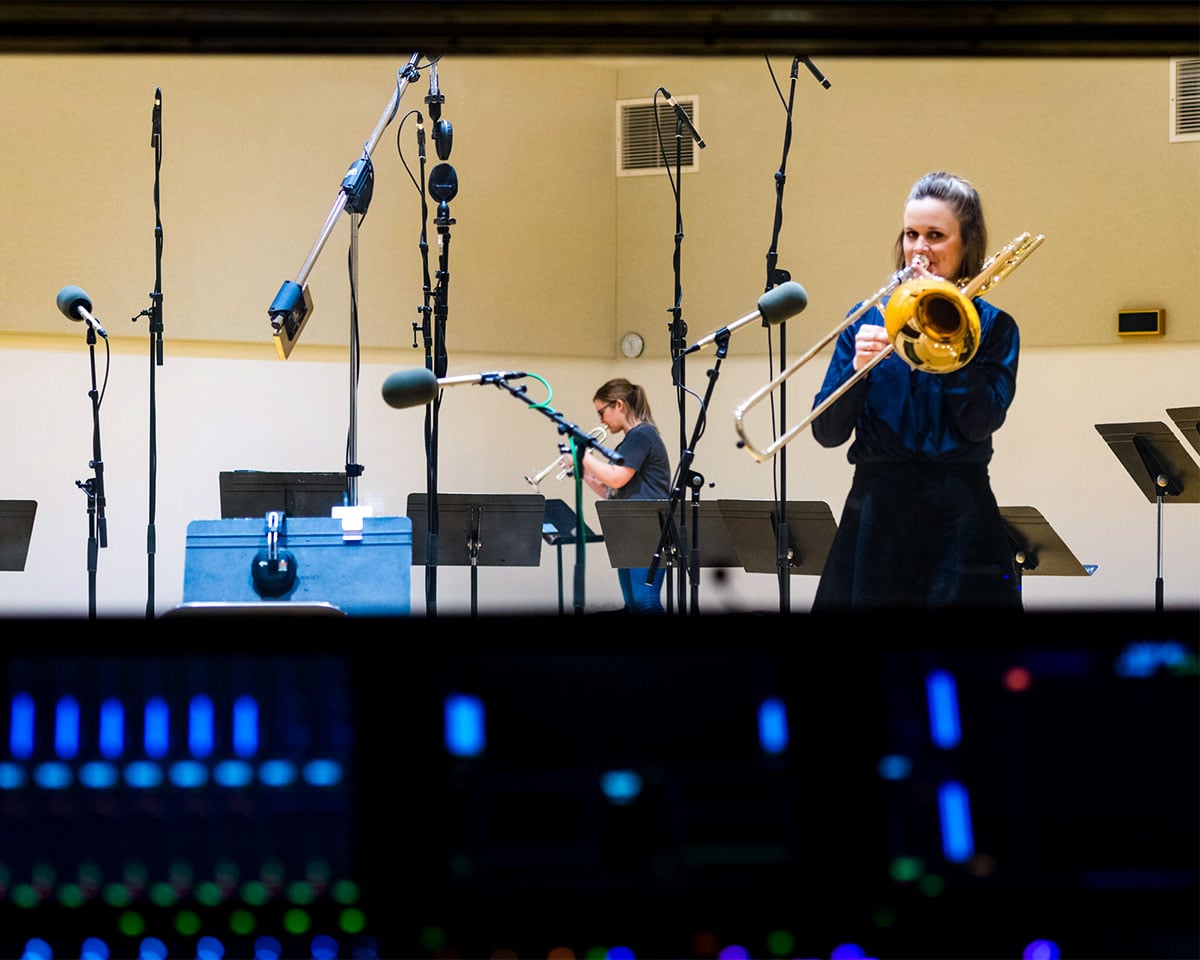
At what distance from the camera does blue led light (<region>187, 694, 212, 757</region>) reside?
24.3 inches

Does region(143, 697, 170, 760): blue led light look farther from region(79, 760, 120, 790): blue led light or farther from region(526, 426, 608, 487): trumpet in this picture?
region(526, 426, 608, 487): trumpet

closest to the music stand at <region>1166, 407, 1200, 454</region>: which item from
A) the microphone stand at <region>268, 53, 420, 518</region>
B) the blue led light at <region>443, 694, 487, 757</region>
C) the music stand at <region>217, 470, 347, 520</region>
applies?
the microphone stand at <region>268, 53, 420, 518</region>

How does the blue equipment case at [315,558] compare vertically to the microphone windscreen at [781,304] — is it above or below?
below

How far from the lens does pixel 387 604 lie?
3436 mm

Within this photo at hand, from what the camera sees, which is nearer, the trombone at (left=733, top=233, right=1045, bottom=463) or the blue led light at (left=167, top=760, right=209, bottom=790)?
the blue led light at (left=167, top=760, right=209, bottom=790)

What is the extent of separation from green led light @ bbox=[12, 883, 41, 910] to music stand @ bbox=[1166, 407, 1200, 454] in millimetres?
4707

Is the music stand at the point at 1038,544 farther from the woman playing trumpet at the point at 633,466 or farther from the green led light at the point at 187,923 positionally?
the green led light at the point at 187,923

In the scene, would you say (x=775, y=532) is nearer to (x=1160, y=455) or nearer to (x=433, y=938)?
(x=1160, y=455)

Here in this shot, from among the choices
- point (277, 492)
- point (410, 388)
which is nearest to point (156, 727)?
point (410, 388)

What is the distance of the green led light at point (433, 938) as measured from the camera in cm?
62

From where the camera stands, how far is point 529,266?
809cm

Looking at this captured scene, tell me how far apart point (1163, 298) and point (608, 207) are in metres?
3.16

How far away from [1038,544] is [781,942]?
14.0 feet

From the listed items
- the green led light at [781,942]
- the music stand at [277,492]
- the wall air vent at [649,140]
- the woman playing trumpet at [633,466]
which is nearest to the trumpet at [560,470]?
the woman playing trumpet at [633,466]
